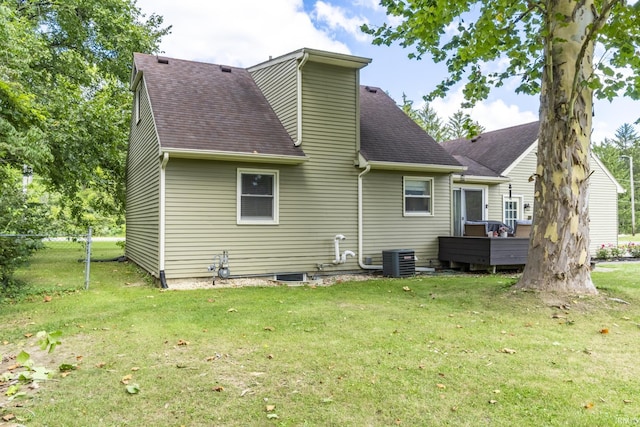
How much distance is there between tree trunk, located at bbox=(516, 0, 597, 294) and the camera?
20.8 feet

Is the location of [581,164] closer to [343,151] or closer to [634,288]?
[634,288]

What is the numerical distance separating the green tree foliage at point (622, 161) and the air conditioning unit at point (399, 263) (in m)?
33.4

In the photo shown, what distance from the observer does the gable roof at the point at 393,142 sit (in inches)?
419

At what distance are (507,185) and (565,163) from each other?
357 inches

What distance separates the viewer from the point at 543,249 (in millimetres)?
6504

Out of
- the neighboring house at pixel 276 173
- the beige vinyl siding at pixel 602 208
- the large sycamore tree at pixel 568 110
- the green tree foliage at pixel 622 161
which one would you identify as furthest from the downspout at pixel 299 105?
the green tree foliage at pixel 622 161

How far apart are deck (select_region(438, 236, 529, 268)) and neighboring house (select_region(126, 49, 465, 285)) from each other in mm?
806

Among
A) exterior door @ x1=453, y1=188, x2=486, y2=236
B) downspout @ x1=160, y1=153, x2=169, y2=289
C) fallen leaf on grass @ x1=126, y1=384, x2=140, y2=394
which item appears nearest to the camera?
fallen leaf on grass @ x1=126, y1=384, x2=140, y2=394

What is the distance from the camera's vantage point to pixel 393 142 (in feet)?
37.4

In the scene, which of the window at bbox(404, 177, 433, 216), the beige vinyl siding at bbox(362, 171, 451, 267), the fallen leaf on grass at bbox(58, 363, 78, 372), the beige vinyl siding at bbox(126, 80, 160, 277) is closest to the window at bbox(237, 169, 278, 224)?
the beige vinyl siding at bbox(126, 80, 160, 277)

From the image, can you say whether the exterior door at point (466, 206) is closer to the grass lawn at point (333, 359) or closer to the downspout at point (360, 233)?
the downspout at point (360, 233)

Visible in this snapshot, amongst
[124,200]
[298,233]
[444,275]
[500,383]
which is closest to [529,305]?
[500,383]

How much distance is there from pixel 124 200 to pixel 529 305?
45.4ft

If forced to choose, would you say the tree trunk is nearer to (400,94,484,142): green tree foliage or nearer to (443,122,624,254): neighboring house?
(443,122,624,254): neighboring house
